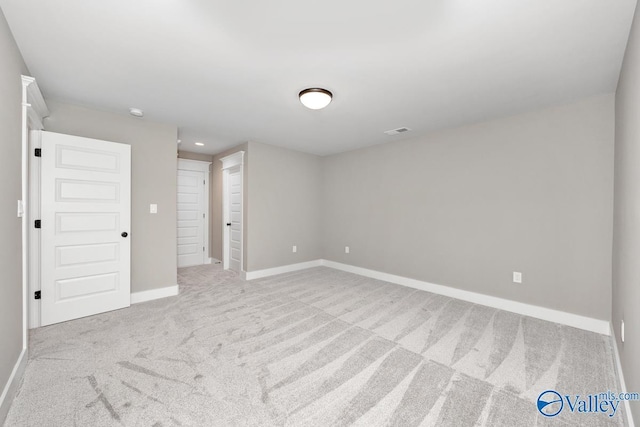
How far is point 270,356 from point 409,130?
3.50 meters

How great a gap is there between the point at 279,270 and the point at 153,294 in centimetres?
211

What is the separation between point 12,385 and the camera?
1746 mm

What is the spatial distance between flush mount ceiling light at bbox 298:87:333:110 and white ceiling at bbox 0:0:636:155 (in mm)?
81

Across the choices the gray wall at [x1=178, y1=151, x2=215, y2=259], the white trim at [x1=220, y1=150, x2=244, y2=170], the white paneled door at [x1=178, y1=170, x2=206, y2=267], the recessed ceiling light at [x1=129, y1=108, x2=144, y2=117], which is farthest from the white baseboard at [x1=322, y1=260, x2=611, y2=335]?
the recessed ceiling light at [x1=129, y1=108, x2=144, y2=117]

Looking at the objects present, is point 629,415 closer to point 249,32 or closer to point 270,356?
point 270,356

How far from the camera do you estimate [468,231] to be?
12.0 feet

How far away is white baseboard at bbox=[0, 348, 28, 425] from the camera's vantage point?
5.12 feet

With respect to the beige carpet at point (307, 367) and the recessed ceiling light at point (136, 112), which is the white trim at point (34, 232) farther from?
the recessed ceiling light at point (136, 112)

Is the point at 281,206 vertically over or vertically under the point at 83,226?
over

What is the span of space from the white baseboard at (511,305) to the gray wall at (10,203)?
435 cm

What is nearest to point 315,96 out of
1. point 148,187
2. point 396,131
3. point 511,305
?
point 396,131

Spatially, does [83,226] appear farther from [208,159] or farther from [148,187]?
[208,159]

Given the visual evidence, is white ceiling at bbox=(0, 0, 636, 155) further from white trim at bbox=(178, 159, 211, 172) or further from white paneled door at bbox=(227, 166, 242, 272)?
white trim at bbox=(178, 159, 211, 172)

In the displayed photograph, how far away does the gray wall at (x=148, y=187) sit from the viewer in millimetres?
3312
